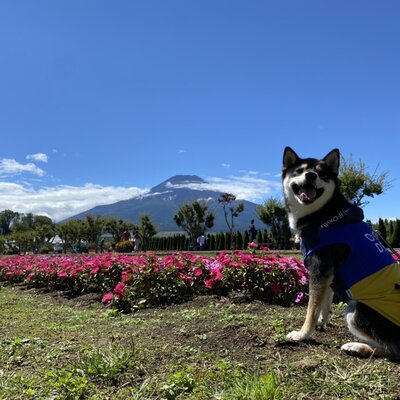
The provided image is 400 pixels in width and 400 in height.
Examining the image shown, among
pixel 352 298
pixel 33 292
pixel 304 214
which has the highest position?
pixel 304 214

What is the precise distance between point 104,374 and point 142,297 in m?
4.02

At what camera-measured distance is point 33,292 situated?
1054cm

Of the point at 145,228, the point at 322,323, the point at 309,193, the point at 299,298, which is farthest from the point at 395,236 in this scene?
the point at 145,228

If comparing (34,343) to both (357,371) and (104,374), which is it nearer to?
(104,374)

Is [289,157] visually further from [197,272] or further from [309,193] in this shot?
[197,272]

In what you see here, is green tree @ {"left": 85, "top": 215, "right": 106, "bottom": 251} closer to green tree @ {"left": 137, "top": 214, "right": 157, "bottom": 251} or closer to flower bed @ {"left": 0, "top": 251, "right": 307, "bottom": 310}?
green tree @ {"left": 137, "top": 214, "right": 157, "bottom": 251}

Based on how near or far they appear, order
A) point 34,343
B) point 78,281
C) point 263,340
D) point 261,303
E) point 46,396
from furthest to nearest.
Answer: point 78,281, point 261,303, point 34,343, point 263,340, point 46,396

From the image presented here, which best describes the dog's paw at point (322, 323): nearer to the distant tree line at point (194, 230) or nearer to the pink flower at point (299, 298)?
the pink flower at point (299, 298)

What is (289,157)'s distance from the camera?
172 inches

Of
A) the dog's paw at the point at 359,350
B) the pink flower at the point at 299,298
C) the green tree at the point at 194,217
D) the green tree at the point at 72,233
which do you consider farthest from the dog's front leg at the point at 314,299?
the green tree at the point at 72,233

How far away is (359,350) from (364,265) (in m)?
0.66

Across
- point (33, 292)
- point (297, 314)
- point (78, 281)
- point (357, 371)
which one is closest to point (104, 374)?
point (357, 371)

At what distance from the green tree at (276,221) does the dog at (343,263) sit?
122 feet

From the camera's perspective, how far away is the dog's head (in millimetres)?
3941
